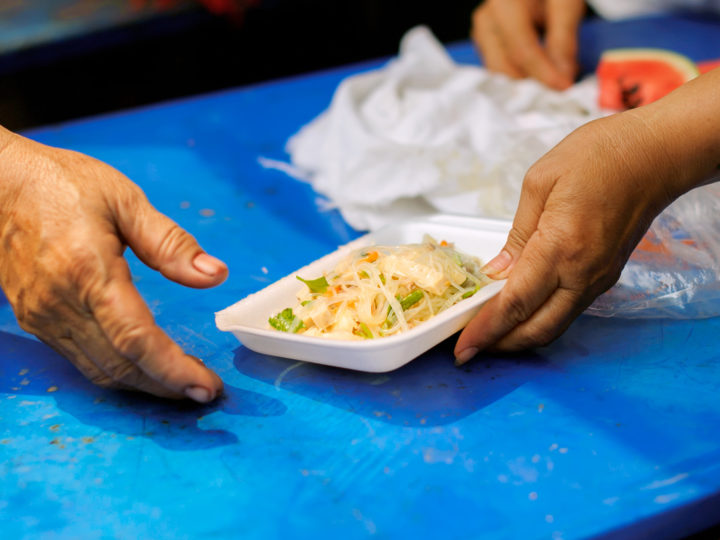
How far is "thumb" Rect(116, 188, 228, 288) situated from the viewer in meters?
1.16

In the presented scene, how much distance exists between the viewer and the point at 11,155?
1.24m

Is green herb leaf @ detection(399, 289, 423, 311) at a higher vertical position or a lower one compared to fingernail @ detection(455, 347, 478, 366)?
higher

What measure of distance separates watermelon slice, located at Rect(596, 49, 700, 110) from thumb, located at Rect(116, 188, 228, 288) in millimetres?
1555

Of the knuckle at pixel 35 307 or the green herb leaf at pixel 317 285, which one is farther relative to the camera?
the green herb leaf at pixel 317 285

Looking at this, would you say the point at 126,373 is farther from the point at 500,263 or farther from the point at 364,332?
the point at 500,263

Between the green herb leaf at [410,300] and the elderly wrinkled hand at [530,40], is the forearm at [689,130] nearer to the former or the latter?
the green herb leaf at [410,300]

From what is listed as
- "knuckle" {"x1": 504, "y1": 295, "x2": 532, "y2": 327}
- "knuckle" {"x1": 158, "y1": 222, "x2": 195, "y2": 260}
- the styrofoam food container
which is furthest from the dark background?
"knuckle" {"x1": 504, "y1": 295, "x2": 532, "y2": 327}

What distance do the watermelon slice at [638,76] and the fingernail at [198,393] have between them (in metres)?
1.63

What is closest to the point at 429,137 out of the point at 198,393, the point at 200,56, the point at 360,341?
the point at 360,341

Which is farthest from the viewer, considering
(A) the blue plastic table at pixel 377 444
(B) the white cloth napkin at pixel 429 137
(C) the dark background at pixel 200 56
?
(C) the dark background at pixel 200 56

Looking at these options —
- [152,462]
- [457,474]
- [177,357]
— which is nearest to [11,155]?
[177,357]

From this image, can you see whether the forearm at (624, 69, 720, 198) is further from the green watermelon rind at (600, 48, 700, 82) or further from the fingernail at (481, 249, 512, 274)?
the green watermelon rind at (600, 48, 700, 82)

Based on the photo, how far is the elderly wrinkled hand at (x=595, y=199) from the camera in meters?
1.19

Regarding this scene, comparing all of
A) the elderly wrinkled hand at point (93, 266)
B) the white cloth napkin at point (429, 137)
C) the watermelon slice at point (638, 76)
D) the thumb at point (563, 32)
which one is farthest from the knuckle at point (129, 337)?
the thumb at point (563, 32)
